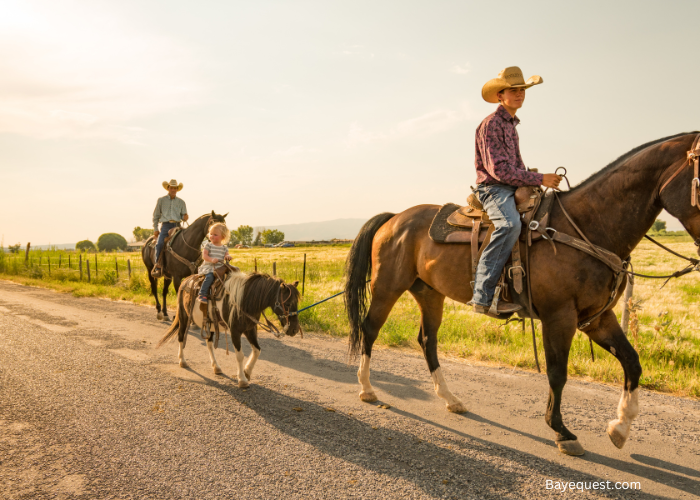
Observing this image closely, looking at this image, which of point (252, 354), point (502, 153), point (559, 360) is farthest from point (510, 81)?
point (252, 354)

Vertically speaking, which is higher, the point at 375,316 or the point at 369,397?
the point at 375,316

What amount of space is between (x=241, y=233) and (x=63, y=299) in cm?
13113

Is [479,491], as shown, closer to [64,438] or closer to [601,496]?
[601,496]

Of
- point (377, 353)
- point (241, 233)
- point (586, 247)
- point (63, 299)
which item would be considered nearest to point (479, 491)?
point (586, 247)

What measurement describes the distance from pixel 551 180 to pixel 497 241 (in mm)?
727

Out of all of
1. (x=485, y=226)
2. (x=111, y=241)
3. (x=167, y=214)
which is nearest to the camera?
(x=485, y=226)

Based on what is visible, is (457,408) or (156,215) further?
(156,215)

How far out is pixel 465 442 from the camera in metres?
3.80

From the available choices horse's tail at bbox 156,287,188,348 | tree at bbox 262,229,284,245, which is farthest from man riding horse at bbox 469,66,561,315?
tree at bbox 262,229,284,245

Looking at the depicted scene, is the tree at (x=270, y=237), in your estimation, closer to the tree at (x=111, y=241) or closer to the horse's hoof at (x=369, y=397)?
the tree at (x=111, y=241)

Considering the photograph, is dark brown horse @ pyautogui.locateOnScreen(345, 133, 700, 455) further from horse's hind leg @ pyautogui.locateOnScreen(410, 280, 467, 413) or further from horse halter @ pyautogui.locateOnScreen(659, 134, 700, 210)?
horse's hind leg @ pyautogui.locateOnScreen(410, 280, 467, 413)

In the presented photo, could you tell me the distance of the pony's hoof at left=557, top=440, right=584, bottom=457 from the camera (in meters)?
3.51

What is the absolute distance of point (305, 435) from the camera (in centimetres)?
387

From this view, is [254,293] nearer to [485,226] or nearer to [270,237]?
[485,226]
